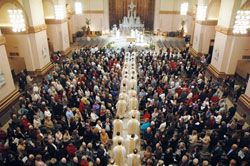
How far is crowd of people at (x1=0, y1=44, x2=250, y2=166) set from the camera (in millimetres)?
6406

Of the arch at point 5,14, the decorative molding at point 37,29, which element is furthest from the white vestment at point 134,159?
the arch at point 5,14

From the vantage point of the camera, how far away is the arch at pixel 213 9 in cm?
1656

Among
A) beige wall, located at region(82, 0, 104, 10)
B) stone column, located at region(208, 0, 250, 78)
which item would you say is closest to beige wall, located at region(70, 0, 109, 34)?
beige wall, located at region(82, 0, 104, 10)

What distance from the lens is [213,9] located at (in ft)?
55.5

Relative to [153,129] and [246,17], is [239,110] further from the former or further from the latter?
[153,129]

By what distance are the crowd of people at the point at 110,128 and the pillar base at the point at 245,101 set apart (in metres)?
1.78

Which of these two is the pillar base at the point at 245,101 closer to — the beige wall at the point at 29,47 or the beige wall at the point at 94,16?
the beige wall at the point at 29,47

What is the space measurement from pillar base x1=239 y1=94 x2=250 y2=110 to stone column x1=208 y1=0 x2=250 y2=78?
321cm

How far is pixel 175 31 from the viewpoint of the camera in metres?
28.7

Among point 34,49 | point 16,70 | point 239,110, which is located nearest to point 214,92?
point 239,110

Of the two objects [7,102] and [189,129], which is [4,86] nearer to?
[7,102]

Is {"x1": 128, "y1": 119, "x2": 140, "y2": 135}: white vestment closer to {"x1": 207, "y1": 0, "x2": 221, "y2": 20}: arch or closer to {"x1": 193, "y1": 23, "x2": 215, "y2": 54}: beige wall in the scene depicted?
{"x1": 193, "y1": 23, "x2": 215, "y2": 54}: beige wall

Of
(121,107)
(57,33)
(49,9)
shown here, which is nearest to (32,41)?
(57,33)

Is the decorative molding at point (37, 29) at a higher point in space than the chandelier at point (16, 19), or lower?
lower
